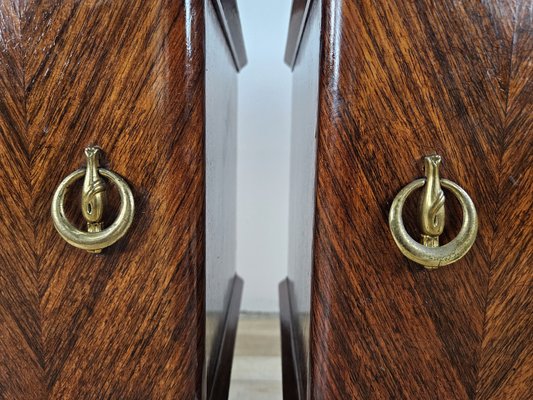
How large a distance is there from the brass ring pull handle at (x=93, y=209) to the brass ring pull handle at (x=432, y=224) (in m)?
0.18

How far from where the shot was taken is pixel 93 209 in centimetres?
35

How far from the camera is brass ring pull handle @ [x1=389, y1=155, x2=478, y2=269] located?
34 cm

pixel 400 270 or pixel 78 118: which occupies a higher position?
pixel 78 118

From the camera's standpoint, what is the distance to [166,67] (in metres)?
0.36

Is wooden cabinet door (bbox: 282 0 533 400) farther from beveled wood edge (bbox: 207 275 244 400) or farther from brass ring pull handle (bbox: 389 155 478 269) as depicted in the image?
beveled wood edge (bbox: 207 275 244 400)

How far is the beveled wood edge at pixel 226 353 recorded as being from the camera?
0.53m

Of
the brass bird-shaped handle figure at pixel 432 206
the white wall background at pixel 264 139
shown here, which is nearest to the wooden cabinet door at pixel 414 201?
the brass bird-shaped handle figure at pixel 432 206

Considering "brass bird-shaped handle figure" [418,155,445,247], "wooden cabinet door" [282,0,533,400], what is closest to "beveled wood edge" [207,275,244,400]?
"wooden cabinet door" [282,0,533,400]

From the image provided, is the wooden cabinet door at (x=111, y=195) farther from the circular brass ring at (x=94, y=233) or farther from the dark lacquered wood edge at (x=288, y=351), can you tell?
the dark lacquered wood edge at (x=288, y=351)

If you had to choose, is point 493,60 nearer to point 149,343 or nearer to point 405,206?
point 405,206

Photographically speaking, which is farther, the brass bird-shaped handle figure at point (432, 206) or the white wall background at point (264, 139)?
the white wall background at point (264, 139)

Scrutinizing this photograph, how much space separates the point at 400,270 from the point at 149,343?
0.61ft

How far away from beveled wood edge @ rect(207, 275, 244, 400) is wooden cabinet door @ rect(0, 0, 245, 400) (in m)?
0.14

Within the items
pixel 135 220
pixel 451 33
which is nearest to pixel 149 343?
pixel 135 220
